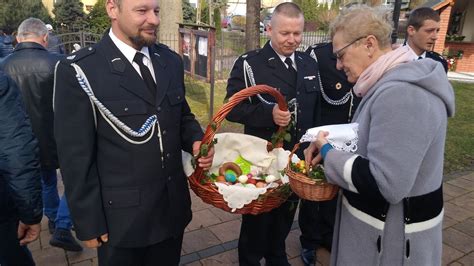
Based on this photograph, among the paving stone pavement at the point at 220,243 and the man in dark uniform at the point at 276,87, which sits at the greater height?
the man in dark uniform at the point at 276,87

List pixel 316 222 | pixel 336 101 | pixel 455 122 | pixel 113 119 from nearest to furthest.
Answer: pixel 113 119
pixel 336 101
pixel 316 222
pixel 455 122

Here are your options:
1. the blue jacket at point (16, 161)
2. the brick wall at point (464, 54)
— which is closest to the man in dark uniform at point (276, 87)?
the blue jacket at point (16, 161)

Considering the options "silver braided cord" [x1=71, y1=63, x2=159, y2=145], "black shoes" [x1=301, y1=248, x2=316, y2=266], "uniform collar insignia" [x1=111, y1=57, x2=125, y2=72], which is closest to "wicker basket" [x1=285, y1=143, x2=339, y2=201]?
"silver braided cord" [x1=71, y1=63, x2=159, y2=145]

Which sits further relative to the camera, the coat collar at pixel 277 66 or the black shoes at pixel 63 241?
the black shoes at pixel 63 241

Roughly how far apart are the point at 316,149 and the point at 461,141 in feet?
20.8

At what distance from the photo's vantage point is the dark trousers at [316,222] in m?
3.30

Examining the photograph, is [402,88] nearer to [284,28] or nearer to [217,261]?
[284,28]

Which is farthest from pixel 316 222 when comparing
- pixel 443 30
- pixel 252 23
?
pixel 443 30

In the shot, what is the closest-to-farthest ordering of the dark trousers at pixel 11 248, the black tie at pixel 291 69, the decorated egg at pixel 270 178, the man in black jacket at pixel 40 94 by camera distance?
the dark trousers at pixel 11 248, the decorated egg at pixel 270 178, the black tie at pixel 291 69, the man in black jacket at pixel 40 94

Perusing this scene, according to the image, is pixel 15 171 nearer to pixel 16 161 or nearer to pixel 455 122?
pixel 16 161

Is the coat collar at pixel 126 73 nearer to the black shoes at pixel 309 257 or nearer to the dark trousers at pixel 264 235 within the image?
the dark trousers at pixel 264 235

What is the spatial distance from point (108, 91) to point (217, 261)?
200cm

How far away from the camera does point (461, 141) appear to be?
6.99m

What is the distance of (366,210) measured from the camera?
179 centimetres
